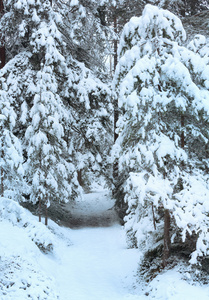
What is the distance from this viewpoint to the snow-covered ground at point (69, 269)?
603 centimetres

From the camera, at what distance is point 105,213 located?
18.0m

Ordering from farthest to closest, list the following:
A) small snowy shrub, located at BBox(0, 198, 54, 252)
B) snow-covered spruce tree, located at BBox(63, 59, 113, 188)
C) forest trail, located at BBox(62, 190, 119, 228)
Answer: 1. forest trail, located at BBox(62, 190, 119, 228)
2. snow-covered spruce tree, located at BBox(63, 59, 113, 188)
3. small snowy shrub, located at BBox(0, 198, 54, 252)

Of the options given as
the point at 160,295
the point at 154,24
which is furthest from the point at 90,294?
the point at 154,24

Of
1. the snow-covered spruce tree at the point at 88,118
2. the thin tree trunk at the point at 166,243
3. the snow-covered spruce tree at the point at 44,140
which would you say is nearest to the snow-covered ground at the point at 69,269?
the thin tree trunk at the point at 166,243

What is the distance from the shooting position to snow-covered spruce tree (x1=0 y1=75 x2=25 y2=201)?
9.94 metres

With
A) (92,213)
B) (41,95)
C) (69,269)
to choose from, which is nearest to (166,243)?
(69,269)

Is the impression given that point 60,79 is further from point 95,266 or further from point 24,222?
point 95,266

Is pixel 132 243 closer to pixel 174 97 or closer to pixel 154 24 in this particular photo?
pixel 174 97

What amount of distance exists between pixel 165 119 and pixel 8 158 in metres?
5.22

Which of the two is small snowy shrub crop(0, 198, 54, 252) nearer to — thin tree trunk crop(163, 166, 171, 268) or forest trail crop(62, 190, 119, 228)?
thin tree trunk crop(163, 166, 171, 268)

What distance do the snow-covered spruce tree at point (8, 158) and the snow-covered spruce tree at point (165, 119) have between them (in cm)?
387

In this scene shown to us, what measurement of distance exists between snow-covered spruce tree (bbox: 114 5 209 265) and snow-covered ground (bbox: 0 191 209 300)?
3.21 feet

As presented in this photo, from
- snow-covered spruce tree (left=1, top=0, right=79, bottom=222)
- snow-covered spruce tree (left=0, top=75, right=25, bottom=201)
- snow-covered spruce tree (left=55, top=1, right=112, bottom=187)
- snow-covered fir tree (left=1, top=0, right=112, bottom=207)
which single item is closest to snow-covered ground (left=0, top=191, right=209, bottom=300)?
snow-covered spruce tree (left=0, top=75, right=25, bottom=201)

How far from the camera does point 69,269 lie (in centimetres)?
911
